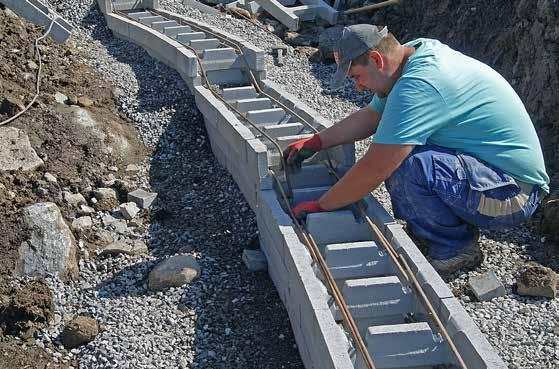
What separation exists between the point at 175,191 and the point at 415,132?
2875mm

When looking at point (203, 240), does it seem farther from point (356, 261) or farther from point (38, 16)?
point (38, 16)

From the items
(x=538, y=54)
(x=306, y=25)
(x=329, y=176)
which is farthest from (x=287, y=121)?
(x=306, y=25)

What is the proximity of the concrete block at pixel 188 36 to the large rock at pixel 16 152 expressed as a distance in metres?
2.55

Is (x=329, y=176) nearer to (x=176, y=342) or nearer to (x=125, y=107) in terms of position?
(x=176, y=342)

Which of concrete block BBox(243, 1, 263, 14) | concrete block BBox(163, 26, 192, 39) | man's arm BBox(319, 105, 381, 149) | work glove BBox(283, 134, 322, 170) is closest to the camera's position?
man's arm BBox(319, 105, 381, 149)

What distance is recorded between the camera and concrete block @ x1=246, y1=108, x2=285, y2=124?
675 centimetres

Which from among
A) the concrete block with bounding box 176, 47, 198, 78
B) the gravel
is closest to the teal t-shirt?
the gravel

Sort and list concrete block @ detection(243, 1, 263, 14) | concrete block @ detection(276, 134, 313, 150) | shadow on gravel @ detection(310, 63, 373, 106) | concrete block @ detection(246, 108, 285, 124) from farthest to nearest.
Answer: concrete block @ detection(243, 1, 263, 14)
shadow on gravel @ detection(310, 63, 373, 106)
concrete block @ detection(246, 108, 285, 124)
concrete block @ detection(276, 134, 313, 150)

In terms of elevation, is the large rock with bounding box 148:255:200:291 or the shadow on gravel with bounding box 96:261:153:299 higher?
the large rock with bounding box 148:255:200:291

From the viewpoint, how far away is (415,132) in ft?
14.5

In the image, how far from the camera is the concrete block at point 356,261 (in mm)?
4789

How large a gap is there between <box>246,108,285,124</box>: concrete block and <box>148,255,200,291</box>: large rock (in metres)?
1.76

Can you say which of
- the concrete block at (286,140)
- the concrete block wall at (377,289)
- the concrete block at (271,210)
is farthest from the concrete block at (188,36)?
the concrete block at (271,210)

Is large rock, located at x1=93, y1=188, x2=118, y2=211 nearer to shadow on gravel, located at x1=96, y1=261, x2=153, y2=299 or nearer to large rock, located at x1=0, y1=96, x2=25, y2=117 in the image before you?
shadow on gravel, located at x1=96, y1=261, x2=153, y2=299
